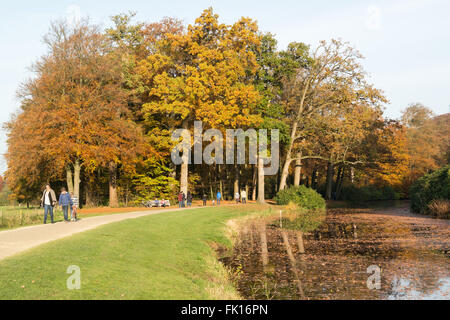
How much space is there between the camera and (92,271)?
1062cm

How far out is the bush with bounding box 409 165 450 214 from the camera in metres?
33.1

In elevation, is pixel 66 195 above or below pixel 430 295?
above

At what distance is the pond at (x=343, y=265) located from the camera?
440 inches

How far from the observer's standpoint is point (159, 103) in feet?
127

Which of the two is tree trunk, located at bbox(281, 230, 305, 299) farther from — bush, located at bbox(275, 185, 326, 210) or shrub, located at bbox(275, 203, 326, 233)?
bush, located at bbox(275, 185, 326, 210)

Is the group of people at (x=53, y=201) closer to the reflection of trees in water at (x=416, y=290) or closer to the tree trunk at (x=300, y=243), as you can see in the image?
the tree trunk at (x=300, y=243)

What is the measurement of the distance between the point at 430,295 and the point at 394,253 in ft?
19.3

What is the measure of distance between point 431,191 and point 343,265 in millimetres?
25212

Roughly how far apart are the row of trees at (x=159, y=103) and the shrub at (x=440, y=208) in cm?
1167

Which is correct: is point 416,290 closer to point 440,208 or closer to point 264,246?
point 264,246

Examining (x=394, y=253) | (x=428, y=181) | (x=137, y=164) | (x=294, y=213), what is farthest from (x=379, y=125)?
(x=394, y=253)

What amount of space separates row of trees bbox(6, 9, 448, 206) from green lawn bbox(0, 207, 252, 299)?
17.3m

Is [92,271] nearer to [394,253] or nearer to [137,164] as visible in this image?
[394,253]

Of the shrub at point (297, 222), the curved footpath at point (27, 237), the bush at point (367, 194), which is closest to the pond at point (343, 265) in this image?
the shrub at point (297, 222)
